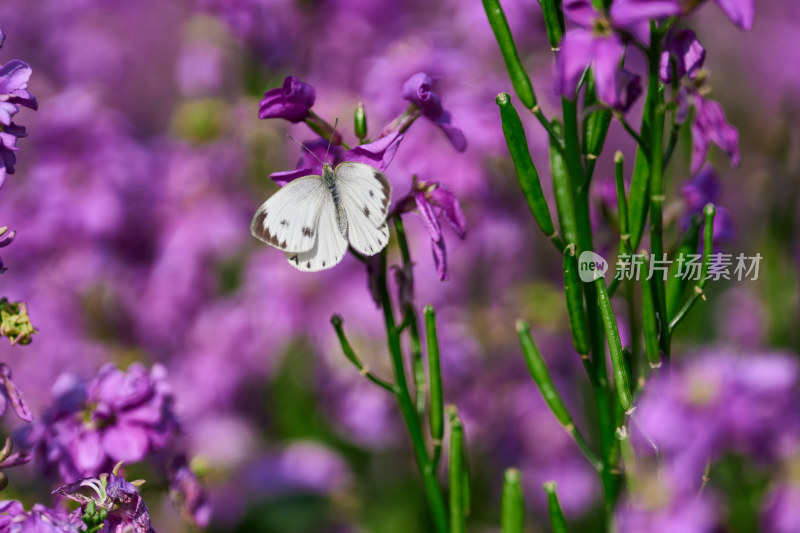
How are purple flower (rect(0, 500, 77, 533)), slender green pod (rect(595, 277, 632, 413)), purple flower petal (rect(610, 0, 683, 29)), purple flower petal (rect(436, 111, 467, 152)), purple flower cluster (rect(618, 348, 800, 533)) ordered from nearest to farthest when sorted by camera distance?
1. purple flower petal (rect(610, 0, 683, 29))
2. purple flower (rect(0, 500, 77, 533))
3. slender green pod (rect(595, 277, 632, 413))
4. purple flower petal (rect(436, 111, 467, 152))
5. purple flower cluster (rect(618, 348, 800, 533))

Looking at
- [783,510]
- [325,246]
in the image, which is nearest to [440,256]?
[325,246]

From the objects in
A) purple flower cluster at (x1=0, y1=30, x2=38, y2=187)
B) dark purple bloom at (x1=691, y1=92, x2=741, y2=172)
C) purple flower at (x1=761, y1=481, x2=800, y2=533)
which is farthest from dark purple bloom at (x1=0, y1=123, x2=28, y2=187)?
purple flower at (x1=761, y1=481, x2=800, y2=533)

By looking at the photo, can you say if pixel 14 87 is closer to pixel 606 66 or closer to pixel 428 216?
pixel 428 216

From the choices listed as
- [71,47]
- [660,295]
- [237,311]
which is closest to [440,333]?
[237,311]

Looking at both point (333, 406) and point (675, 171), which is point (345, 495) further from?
point (675, 171)

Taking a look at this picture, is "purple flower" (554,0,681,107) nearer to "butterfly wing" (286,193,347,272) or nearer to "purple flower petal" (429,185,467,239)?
"purple flower petal" (429,185,467,239)
